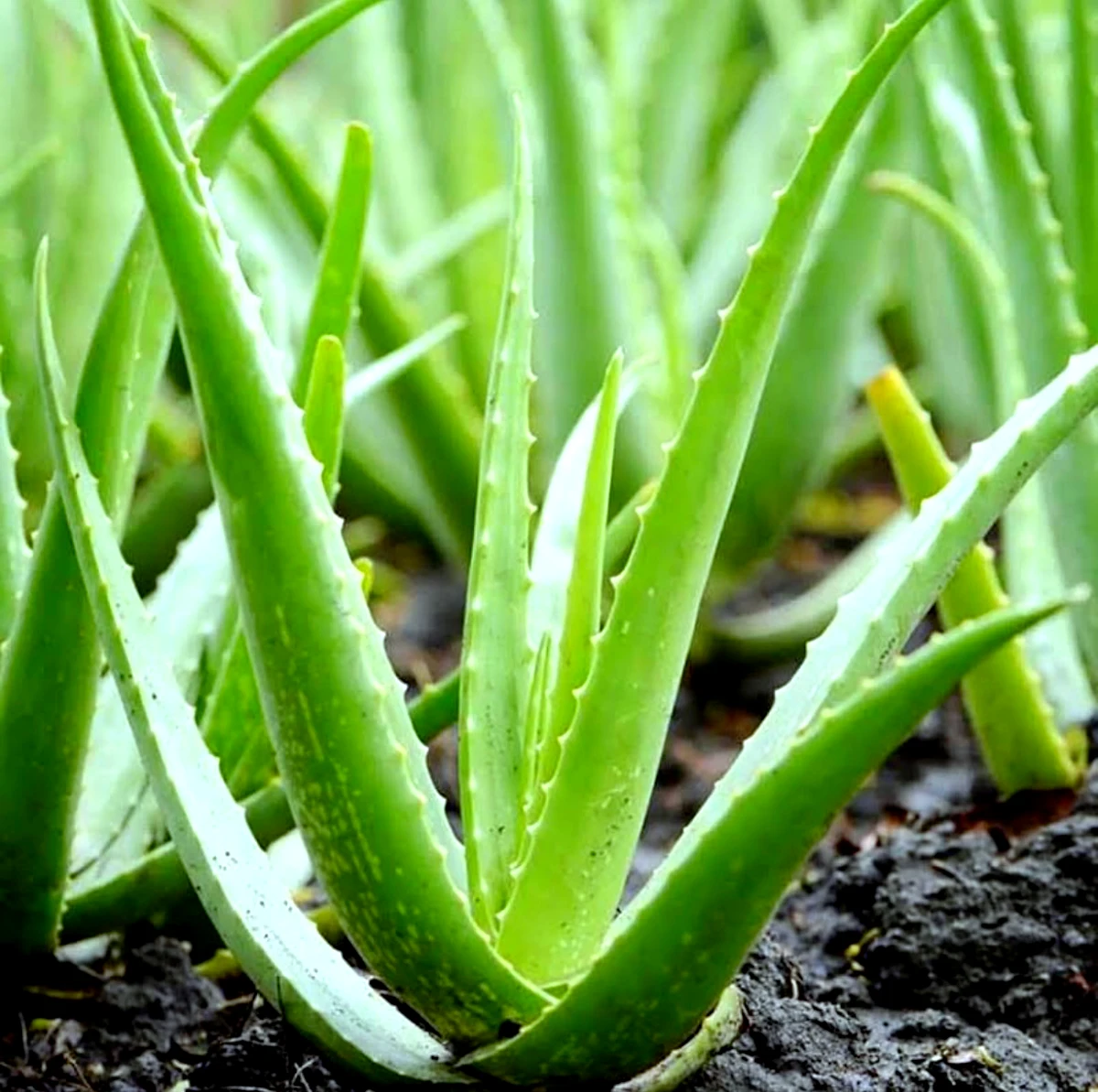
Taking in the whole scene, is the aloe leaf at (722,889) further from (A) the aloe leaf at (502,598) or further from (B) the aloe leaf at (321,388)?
(B) the aloe leaf at (321,388)

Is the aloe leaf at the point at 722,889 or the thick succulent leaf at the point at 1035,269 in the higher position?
the thick succulent leaf at the point at 1035,269

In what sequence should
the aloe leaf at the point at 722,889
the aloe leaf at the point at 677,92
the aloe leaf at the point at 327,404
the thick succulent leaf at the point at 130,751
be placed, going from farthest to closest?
the aloe leaf at the point at 677,92 < the thick succulent leaf at the point at 130,751 < the aloe leaf at the point at 327,404 < the aloe leaf at the point at 722,889

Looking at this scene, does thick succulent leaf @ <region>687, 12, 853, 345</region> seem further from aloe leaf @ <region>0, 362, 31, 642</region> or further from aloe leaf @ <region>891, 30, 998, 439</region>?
aloe leaf @ <region>0, 362, 31, 642</region>

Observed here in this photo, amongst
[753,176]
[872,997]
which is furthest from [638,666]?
[753,176]

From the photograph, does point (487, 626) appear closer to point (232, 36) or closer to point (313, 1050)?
point (313, 1050)

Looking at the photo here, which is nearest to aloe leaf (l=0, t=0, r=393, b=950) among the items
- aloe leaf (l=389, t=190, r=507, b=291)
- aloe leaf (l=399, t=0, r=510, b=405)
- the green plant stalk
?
the green plant stalk

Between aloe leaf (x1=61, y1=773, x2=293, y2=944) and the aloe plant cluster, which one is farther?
aloe leaf (x1=61, y1=773, x2=293, y2=944)

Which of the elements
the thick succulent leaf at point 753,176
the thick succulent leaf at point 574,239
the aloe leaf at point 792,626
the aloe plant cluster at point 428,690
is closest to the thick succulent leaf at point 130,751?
the aloe plant cluster at point 428,690
